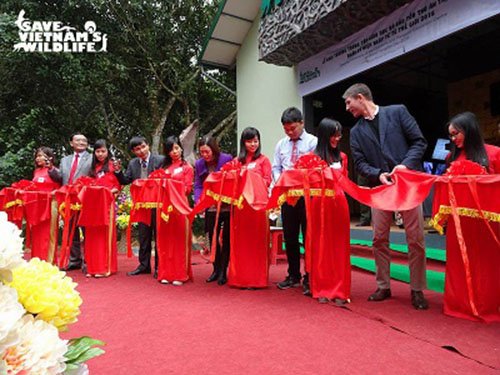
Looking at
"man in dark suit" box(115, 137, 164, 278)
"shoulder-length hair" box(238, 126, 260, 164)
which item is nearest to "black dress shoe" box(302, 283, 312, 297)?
"shoulder-length hair" box(238, 126, 260, 164)

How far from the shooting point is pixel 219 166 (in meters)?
3.69

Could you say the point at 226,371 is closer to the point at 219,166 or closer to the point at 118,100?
the point at 219,166

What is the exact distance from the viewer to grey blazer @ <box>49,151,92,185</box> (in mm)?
4348

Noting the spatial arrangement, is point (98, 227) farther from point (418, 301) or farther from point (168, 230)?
point (418, 301)

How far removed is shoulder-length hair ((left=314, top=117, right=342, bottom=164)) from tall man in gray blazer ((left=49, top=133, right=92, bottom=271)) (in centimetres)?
260

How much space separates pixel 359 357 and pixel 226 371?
602 millimetres

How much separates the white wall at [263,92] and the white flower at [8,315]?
253 inches

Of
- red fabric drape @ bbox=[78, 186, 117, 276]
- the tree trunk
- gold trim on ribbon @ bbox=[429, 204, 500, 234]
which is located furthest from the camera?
the tree trunk

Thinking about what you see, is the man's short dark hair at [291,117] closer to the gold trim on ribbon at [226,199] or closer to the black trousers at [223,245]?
the gold trim on ribbon at [226,199]

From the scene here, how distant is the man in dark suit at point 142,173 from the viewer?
4020 millimetres

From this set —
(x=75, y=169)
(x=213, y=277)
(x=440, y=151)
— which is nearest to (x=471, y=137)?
(x=213, y=277)

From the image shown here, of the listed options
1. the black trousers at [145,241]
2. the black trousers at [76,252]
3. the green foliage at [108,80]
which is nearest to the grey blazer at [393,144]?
the black trousers at [145,241]

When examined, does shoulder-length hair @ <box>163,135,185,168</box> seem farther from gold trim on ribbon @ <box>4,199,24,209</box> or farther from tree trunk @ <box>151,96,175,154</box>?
tree trunk @ <box>151,96,175,154</box>

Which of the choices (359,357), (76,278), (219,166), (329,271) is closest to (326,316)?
(329,271)
